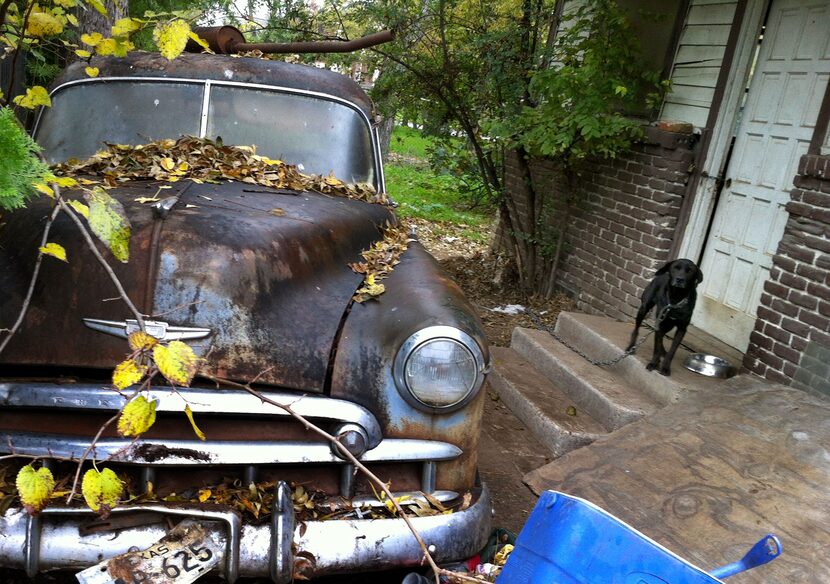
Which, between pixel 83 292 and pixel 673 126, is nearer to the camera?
pixel 83 292

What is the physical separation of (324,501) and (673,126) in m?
4.62

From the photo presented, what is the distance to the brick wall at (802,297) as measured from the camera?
391 centimetres

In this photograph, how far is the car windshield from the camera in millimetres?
3377

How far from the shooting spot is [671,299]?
162 inches

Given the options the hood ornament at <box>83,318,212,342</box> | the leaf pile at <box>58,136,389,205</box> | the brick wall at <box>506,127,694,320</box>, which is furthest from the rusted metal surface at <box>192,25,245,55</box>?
the brick wall at <box>506,127,694,320</box>

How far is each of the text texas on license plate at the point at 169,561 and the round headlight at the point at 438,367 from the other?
0.75 meters

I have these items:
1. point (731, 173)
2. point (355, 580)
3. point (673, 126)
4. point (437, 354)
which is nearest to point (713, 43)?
point (673, 126)

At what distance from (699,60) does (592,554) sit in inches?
204

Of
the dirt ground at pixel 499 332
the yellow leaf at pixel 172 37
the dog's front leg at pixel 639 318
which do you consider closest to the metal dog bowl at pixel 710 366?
the dog's front leg at pixel 639 318

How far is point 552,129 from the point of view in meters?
5.98

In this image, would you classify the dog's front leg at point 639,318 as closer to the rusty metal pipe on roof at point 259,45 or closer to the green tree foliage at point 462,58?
the rusty metal pipe on roof at point 259,45

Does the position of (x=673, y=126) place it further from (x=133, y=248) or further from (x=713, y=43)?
(x=133, y=248)

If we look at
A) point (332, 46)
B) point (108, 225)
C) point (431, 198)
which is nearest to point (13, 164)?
point (108, 225)

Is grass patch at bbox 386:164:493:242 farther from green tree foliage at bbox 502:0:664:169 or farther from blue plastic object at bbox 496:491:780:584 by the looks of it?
blue plastic object at bbox 496:491:780:584
